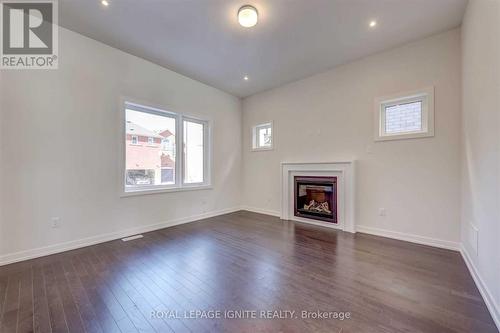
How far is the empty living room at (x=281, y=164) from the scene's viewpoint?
1.74 metres

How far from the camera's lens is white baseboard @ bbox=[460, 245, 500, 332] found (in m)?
1.56

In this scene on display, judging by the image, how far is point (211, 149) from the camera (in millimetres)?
4996

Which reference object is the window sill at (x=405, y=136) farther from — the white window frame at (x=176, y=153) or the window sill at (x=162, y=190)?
the window sill at (x=162, y=190)

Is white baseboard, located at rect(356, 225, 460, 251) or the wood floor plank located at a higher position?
white baseboard, located at rect(356, 225, 460, 251)

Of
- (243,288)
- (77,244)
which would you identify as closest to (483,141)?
(243,288)

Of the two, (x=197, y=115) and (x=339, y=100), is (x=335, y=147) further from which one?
(x=197, y=115)

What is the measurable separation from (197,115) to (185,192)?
5.82ft

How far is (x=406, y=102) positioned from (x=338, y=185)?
5.76 ft

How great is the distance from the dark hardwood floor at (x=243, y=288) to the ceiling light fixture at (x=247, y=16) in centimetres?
303

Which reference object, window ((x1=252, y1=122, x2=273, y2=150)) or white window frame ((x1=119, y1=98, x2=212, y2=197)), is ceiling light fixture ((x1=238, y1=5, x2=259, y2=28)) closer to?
white window frame ((x1=119, y1=98, x2=212, y2=197))

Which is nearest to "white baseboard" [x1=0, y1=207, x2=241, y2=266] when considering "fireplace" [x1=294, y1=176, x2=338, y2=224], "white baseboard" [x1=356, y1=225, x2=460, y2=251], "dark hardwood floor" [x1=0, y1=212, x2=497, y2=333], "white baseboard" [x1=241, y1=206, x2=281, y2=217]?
"dark hardwood floor" [x1=0, y1=212, x2=497, y2=333]

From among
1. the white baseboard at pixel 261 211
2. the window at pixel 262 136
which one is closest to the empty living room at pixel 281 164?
the white baseboard at pixel 261 211

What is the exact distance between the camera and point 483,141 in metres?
1.90

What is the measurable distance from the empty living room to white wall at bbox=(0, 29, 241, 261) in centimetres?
2
